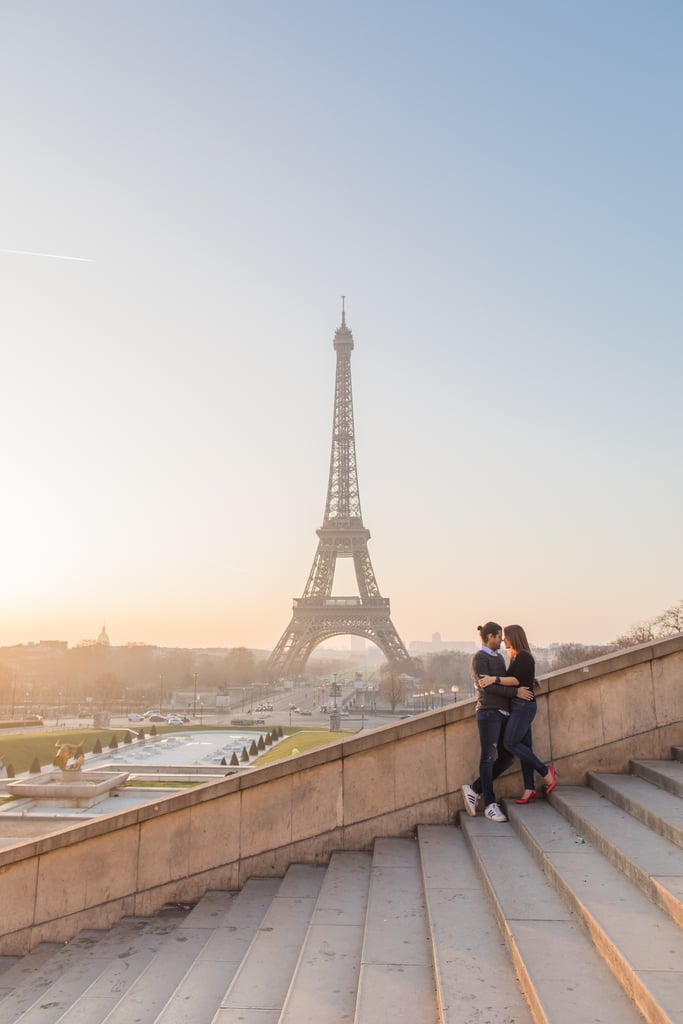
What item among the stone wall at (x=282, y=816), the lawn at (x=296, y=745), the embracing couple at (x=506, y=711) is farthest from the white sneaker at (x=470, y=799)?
the lawn at (x=296, y=745)

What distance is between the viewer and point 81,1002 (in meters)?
4.93

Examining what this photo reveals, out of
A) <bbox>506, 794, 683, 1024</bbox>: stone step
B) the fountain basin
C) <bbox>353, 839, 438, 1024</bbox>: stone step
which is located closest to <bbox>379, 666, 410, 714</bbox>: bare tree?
the fountain basin

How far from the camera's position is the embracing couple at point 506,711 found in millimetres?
6492

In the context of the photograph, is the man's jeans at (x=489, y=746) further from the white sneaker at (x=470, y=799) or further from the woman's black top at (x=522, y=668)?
the woman's black top at (x=522, y=668)

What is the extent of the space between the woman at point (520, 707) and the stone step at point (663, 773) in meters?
0.88

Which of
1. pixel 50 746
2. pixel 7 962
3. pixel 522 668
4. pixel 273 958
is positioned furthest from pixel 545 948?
pixel 50 746

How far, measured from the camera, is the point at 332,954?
4.57 metres

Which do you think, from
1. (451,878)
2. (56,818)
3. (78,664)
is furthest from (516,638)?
(78,664)

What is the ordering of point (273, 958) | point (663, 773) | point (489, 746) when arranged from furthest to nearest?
point (489, 746), point (663, 773), point (273, 958)

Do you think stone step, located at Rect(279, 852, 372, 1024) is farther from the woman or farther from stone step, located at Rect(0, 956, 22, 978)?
stone step, located at Rect(0, 956, 22, 978)

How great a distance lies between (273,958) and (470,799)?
2.41 meters

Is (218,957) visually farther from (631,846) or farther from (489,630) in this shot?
(489,630)

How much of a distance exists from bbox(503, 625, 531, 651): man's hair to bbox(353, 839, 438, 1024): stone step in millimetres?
1998

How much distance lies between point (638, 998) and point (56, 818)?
14754 millimetres
